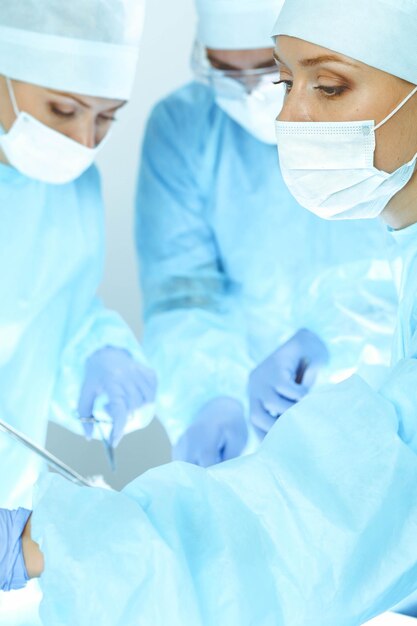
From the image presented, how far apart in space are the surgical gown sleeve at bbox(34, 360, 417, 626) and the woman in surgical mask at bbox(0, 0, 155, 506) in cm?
69

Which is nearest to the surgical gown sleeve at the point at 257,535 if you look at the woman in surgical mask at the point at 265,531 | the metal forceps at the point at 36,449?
the woman in surgical mask at the point at 265,531

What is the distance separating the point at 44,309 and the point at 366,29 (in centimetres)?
86

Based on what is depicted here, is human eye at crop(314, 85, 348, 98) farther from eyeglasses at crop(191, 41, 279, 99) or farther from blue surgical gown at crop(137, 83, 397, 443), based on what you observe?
blue surgical gown at crop(137, 83, 397, 443)

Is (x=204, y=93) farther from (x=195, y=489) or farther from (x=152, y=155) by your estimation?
(x=195, y=489)

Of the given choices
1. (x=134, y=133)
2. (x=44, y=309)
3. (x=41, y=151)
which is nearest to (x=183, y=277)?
(x=44, y=309)

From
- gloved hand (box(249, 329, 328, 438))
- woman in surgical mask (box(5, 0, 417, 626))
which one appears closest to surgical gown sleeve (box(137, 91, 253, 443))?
gloved hand (box(249, 329, 328, 438))

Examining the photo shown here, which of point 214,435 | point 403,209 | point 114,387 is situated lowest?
point 214,435

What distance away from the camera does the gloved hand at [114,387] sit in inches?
75.2

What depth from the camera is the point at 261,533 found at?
42.3 inches

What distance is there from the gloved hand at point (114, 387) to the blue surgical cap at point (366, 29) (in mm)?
851

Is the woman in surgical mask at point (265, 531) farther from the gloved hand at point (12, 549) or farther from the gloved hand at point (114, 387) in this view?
the gloved hand at point (114, 387)

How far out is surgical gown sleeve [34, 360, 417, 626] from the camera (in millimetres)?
1030

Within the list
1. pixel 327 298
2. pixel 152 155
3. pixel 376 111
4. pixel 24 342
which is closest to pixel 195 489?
pixel 376 111

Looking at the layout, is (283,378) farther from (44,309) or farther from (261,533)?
(261,533)
